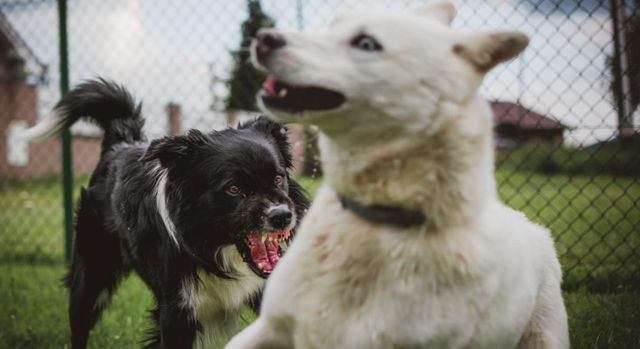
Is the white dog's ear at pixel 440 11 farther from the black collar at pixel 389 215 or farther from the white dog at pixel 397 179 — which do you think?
the black collar at pixel 389 215

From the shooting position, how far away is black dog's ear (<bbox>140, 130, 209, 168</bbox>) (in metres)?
2.71

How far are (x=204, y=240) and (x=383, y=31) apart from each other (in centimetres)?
168

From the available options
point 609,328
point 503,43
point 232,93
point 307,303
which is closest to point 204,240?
point 307,303

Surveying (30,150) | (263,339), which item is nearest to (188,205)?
(263,339)

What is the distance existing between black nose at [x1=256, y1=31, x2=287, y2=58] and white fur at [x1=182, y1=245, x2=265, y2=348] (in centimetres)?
156

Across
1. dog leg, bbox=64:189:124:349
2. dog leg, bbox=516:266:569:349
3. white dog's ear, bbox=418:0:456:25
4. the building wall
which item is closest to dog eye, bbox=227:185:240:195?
dog leg, bbox=64:189:124:349

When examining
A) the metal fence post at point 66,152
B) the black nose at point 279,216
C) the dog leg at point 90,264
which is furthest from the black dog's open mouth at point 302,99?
the metal fence post at point 66,152

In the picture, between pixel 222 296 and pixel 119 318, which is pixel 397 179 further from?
pixel 119 318

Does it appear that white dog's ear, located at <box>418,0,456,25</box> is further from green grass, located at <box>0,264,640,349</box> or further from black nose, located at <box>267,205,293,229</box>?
green grass, located at <box>0,264,640,349</box>

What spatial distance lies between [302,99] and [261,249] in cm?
146

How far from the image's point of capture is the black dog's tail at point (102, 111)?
3.68 metres

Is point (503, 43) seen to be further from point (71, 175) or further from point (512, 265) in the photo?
point (71, 175)

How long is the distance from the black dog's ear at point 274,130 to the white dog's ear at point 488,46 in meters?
1.71

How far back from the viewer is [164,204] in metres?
2.86
